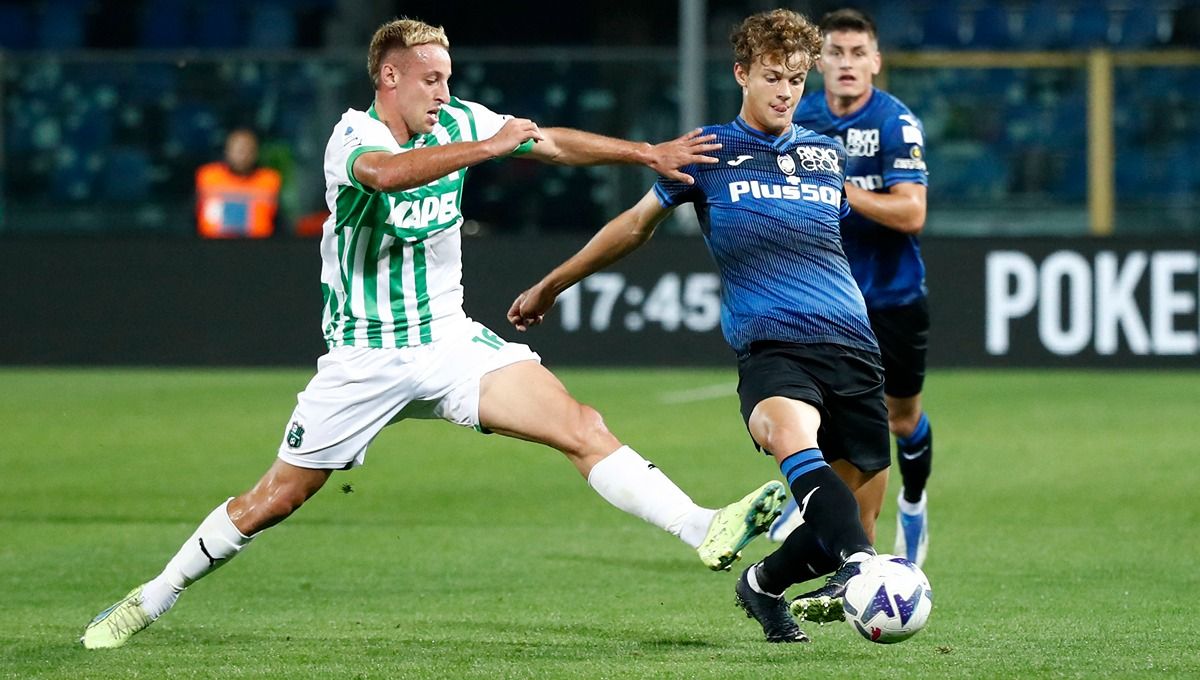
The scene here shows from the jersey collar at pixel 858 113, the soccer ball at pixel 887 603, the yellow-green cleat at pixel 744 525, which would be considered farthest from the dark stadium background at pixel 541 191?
the soccer ball at pixel 887 603

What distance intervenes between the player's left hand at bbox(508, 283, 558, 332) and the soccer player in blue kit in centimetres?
13

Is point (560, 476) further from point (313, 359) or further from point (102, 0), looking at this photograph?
point (102, 0)

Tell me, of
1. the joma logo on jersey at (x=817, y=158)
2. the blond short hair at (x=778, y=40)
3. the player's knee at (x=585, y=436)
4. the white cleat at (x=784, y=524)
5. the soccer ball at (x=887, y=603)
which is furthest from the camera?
the white cleat at (x=784, y=524)

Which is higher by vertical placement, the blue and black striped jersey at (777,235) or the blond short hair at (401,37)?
the blond short hair at (401,37)

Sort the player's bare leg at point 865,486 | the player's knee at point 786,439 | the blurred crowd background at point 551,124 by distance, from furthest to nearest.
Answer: the blurred crowd background at point 551,124 → the player's bare leg at point 865,486 → the player's knee at point 786,439

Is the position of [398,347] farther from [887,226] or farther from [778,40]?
[887,226]

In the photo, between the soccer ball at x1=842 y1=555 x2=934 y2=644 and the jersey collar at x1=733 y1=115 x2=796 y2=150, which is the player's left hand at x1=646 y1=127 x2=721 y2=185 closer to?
the jersey collar at x1=733 y1=115 x2=796 y2=150

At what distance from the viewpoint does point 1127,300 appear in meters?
16.1

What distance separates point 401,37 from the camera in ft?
20.1

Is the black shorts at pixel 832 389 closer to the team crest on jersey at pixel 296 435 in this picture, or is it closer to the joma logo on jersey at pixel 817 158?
the joma logo on jersey at pixel 817 158

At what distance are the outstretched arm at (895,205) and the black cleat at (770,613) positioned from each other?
59.0 inches

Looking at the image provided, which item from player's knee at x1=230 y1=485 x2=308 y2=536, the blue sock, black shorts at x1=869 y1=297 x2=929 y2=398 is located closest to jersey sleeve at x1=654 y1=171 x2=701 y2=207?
the blue sock

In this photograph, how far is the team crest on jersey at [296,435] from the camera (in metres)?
6.04

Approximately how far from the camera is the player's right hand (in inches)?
224
